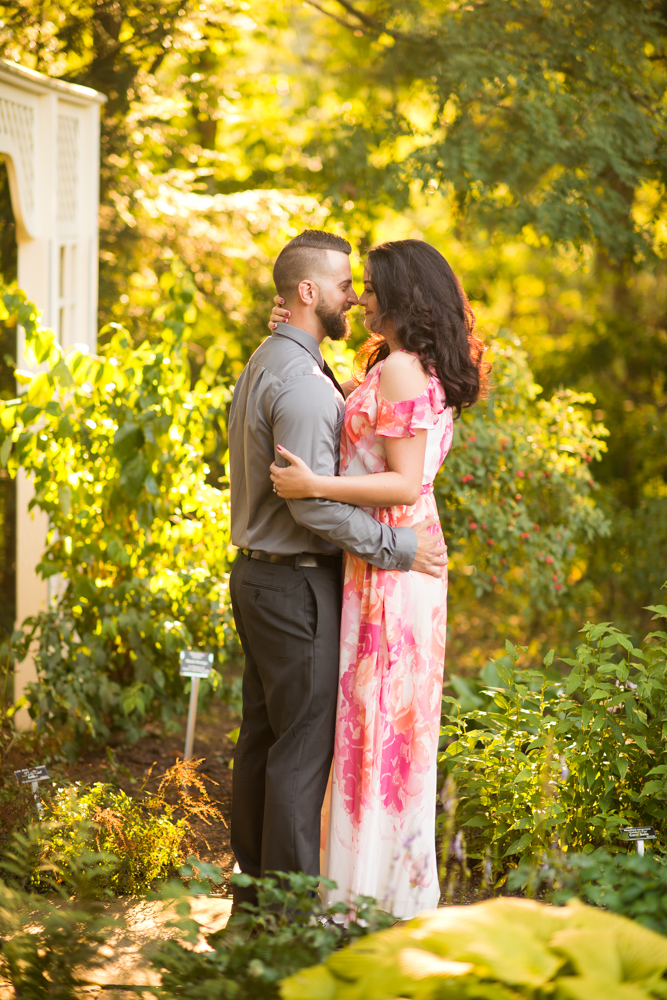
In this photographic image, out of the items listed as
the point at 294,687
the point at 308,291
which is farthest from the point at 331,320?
the point at 294,687

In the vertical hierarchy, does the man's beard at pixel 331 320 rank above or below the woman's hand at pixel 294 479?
above

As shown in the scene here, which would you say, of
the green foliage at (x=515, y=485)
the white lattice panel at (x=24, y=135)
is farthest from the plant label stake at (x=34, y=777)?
the white lattice panel at (x=24, y=135)

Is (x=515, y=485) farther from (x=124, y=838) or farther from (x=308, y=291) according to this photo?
(x=124, y=838)

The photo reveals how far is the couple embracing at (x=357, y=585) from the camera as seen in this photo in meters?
2.29

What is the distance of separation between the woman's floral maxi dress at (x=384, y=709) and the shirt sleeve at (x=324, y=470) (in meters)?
0.09

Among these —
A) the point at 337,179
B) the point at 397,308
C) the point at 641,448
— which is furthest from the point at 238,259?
the point at 397,308

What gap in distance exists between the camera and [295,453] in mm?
2250

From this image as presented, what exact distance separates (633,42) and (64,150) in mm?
3315

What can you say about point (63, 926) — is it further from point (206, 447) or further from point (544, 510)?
point (544, 510)

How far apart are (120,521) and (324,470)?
1631 mm

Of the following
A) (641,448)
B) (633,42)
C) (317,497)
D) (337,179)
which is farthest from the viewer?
(641,448)

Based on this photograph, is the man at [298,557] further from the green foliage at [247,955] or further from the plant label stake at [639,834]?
the plant label stake at [639,834]

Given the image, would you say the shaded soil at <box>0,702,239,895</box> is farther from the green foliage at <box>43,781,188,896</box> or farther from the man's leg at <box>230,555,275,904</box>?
the man's leg at <box>230,555,275,904</box>

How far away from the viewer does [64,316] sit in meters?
4.27
